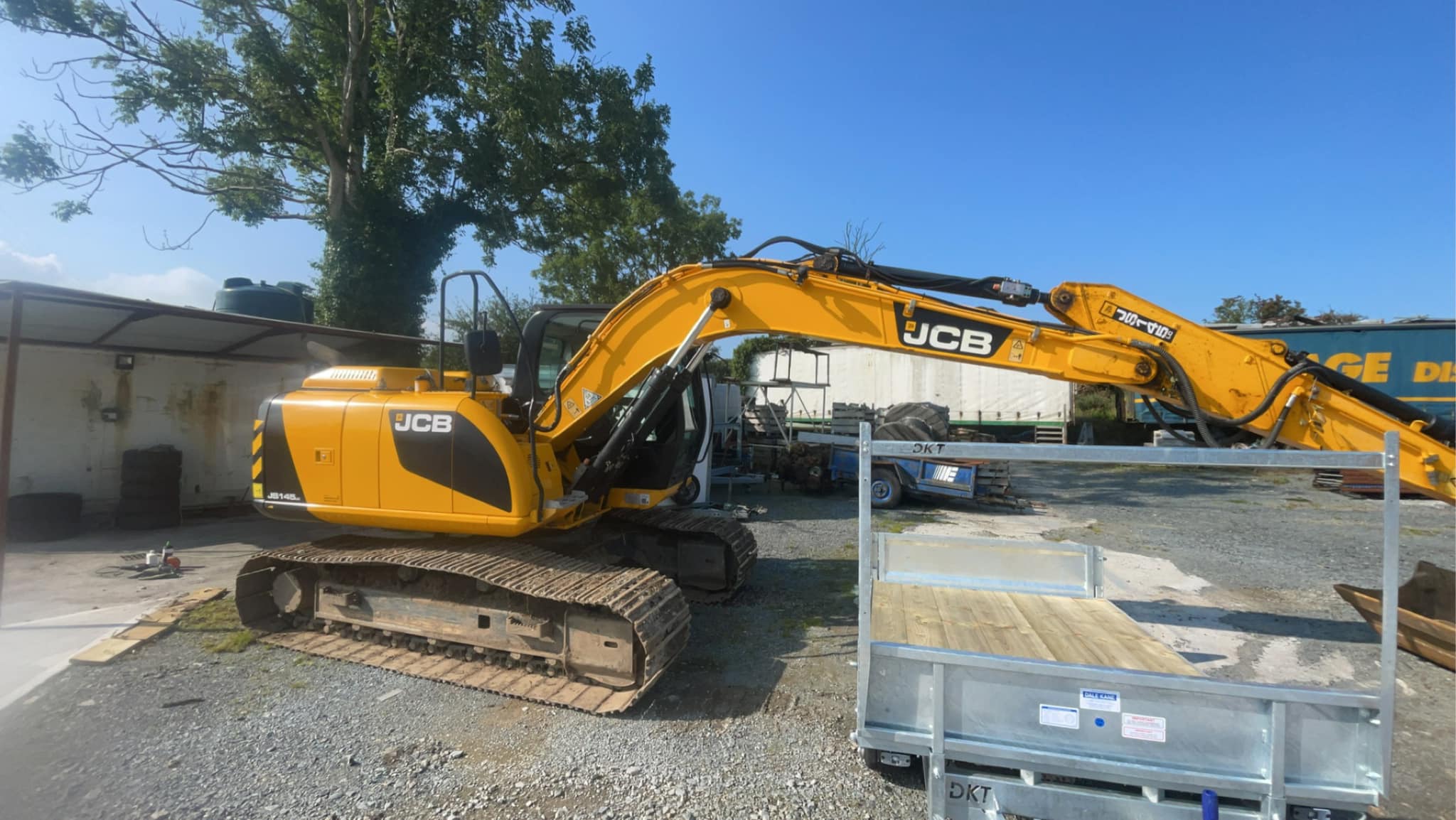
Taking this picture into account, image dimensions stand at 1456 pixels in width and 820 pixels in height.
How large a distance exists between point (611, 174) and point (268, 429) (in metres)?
12.2

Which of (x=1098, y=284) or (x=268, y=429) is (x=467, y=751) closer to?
(x=268, y=429)

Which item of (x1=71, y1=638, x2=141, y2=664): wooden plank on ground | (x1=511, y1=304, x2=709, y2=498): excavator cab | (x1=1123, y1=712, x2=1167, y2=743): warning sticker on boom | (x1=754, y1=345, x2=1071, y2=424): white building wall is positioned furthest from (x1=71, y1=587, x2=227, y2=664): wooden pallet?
(x1=754, y1=345, x2=1071, y2=424): white building wall

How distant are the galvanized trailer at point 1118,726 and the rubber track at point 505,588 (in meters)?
1.81

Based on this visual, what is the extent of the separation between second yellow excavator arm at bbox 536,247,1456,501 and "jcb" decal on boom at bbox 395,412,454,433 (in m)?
0.63

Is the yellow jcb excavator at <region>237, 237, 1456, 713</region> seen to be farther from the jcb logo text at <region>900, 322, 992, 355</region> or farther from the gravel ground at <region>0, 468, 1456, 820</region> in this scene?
the gravel ground at <region>0, 468, 1456, 820</region>

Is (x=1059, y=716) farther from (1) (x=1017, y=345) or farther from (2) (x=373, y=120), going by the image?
(2) (x=373, y=120)

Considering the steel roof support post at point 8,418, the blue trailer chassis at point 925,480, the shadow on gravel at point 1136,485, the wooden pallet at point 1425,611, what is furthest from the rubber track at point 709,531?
the shadow on gravel at point 1136,485

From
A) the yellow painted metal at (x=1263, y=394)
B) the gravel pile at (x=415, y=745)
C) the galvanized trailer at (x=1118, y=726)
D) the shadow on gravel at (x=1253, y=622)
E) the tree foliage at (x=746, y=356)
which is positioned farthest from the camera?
the tree foliage at (x=746, y=356)

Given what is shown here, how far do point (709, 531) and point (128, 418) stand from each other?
383 inches

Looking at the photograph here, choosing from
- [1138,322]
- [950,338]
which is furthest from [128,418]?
[1138,322]

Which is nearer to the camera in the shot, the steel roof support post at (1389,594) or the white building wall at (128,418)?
the steel roof support post at (1389,594)

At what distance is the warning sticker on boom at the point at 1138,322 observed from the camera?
13.6 ft

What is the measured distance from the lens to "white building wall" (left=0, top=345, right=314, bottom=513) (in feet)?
30.9

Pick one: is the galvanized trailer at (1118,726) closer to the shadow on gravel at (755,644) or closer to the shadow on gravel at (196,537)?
the shadow on gravel at (755,644)
